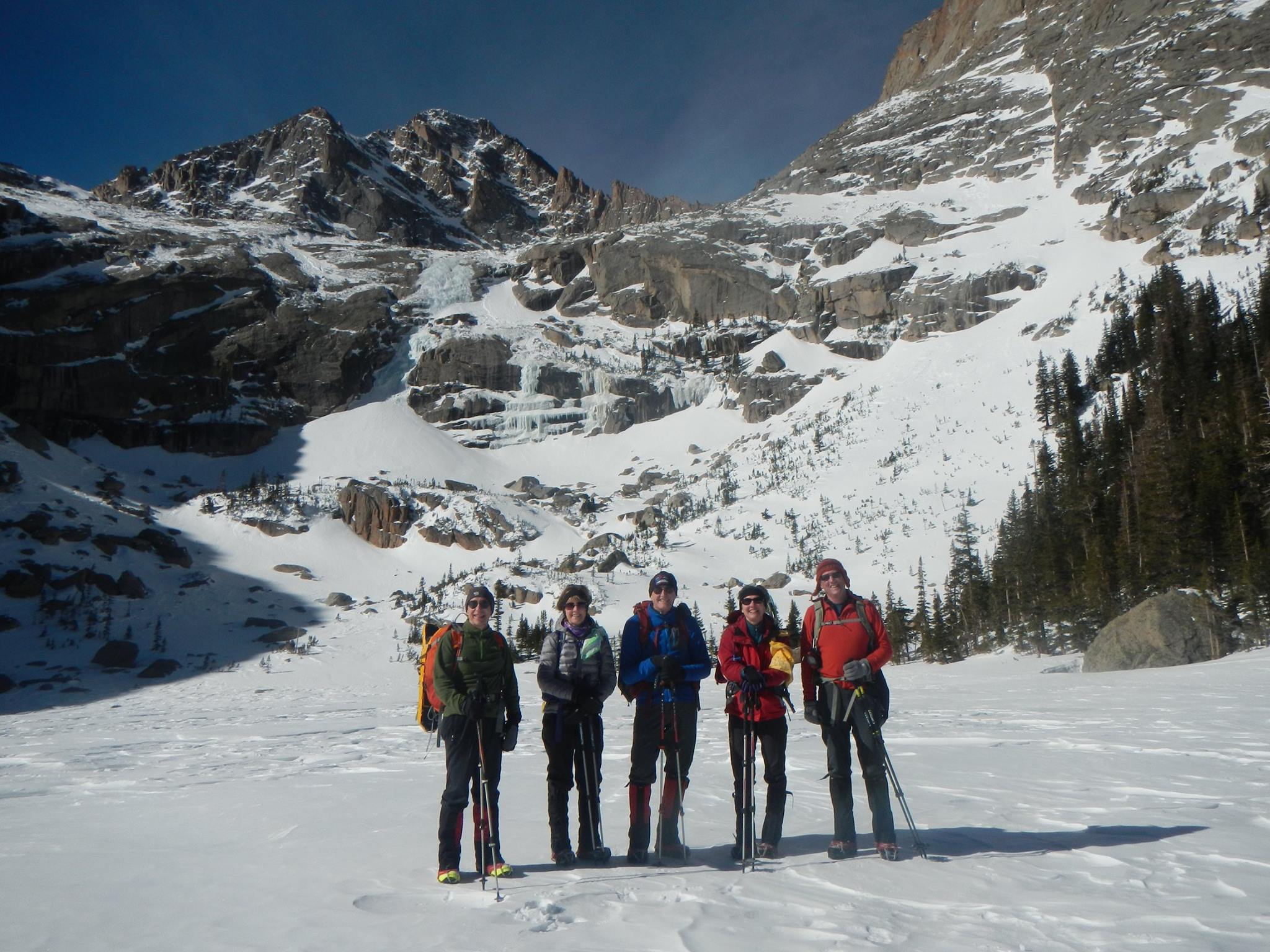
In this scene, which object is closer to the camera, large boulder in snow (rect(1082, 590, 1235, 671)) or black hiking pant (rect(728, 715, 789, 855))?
black hiking pant (rect(728, 715, 789, 855))

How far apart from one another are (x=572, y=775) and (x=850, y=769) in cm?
195

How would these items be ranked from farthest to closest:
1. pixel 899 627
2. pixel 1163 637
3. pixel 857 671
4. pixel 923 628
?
pixel 899 627 < pixel 923 628 < pixel 1163 637 < pixel 857 671

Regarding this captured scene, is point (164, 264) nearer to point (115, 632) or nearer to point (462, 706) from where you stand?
point (115, 632)

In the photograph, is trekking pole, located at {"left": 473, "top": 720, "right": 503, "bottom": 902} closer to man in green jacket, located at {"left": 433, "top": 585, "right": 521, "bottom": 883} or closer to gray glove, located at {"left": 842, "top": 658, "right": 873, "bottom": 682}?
man in green jacket, located at {"left": 433, "top": 585, "right": 521, "bottom": 883}

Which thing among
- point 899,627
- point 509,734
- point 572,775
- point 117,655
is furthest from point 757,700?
point 117,655

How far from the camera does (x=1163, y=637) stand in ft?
72.3

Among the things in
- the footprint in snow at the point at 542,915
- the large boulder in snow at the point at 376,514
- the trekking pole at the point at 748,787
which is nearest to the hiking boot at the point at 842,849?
the trekking pole at the point at 748,787

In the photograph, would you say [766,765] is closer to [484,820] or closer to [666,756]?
[666,756]

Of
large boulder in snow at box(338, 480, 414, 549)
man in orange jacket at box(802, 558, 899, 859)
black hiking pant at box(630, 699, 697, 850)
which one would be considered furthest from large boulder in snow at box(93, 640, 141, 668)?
man in orange jacket at box(802, 558, 899, 859)

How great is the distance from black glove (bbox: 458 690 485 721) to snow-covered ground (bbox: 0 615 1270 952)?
1.03 metres

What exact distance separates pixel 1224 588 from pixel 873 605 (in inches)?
1216

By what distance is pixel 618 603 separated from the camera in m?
56.6

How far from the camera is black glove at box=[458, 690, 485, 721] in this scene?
4980mm

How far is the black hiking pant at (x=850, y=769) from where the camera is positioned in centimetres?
495
